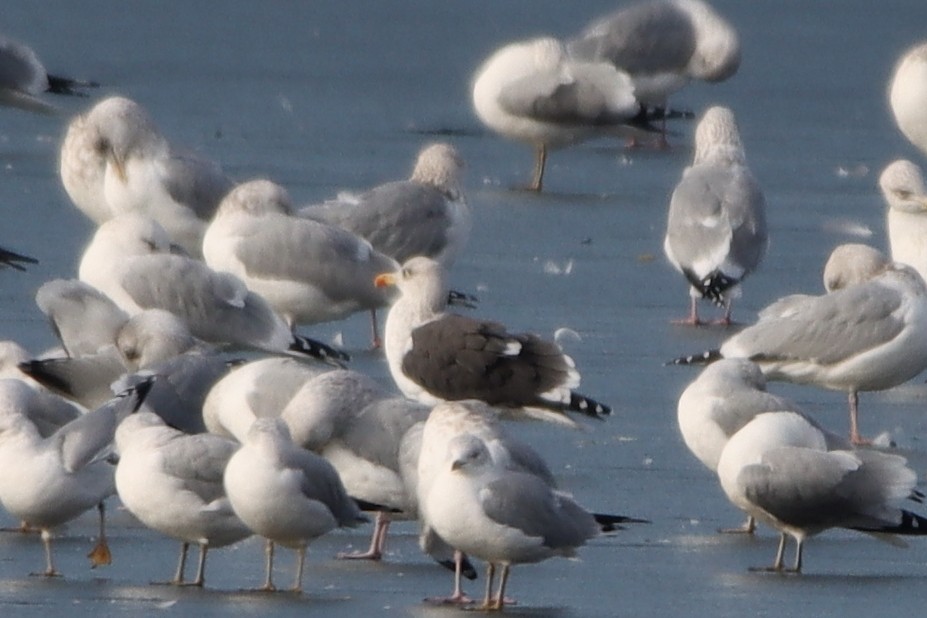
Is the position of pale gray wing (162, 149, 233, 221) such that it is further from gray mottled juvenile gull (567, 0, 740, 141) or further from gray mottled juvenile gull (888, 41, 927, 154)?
gray mottled juvenile gull (888, 41, 927, 154)

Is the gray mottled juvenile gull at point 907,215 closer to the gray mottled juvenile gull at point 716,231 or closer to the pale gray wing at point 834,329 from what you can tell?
the gray mottled juvenile gull at point 716,231

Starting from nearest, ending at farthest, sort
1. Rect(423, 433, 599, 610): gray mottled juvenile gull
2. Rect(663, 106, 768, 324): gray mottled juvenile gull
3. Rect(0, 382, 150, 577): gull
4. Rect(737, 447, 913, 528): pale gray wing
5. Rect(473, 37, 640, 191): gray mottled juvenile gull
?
Rect(423, 433, 599, 610): gray mottled juvenile gull
Rect(0, 382, 150, 577): gull
Rect(737, 447, 913, 528): pale gray wing
Rect(663, 106, 768, 324): gray mottled juvenile gull
Rect(473, 37, 640, 191): gray mottled juvenile gull

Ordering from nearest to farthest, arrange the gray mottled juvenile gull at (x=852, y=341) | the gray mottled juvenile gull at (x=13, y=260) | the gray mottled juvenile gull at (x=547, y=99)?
the gray mottled juvenile gull at (x=852, y=341)
the gray mottled juvenile gull at (x=13, y=260)
the gray mottled juvenile gull at (x=547, y=99)

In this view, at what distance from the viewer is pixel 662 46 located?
17.8m

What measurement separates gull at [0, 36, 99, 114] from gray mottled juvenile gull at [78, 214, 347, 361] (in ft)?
19.2

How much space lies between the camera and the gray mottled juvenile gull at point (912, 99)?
1623 cm

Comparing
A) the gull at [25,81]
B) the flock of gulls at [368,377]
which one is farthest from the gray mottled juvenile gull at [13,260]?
the gull at [25,81]

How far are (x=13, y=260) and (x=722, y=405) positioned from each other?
4.63 meters

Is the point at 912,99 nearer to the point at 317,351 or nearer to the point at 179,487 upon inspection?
the point at 317,351

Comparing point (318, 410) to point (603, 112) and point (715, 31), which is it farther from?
point (715, 31)

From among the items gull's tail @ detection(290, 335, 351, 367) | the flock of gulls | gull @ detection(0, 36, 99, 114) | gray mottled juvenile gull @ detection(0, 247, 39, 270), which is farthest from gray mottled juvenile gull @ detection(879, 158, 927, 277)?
gull @ detection(0, 36, 99, 114)

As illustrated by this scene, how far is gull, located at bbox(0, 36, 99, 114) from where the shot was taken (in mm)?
16266

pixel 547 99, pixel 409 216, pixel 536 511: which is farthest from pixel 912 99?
pixel 536 511

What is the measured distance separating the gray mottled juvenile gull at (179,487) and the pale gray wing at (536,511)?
0.78m
